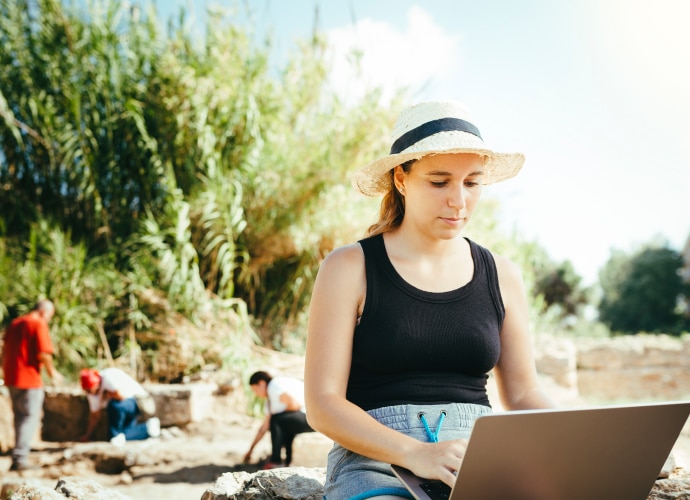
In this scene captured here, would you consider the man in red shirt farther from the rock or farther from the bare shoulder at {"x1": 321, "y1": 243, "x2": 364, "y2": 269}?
the bare shoulder at {"x1": 321, "y1": 243, "x2": 364, "y2": 269}

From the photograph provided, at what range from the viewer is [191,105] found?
8359mm

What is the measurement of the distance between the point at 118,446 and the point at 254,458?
1.33m

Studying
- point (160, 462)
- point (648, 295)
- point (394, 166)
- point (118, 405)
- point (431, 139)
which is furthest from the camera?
point (648, 295)

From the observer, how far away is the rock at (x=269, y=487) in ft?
6.40

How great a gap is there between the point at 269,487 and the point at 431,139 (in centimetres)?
121

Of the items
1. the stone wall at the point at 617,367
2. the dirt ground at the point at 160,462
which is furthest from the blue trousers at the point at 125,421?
the stone wall at the point at 617,367

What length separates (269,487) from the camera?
1979mm

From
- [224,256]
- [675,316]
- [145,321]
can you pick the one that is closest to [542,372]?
[224,256]

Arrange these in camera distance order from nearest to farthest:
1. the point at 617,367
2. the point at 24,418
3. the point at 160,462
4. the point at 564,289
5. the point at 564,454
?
the point at 564,454
the point at 160,462
the point at 24,418
the point at 617,367
the point at 564,289

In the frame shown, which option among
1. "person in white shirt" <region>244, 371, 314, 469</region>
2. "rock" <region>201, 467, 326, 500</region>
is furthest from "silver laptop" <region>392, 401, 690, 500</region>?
"person in white shirt" <region>244, 371, 314, 469</region>

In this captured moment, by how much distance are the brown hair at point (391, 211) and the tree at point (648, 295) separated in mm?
27088

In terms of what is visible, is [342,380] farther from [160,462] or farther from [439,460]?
[160,462]

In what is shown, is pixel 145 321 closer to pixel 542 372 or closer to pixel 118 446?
pixel 118 446

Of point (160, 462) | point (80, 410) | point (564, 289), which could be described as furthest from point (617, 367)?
point (564, 289)
